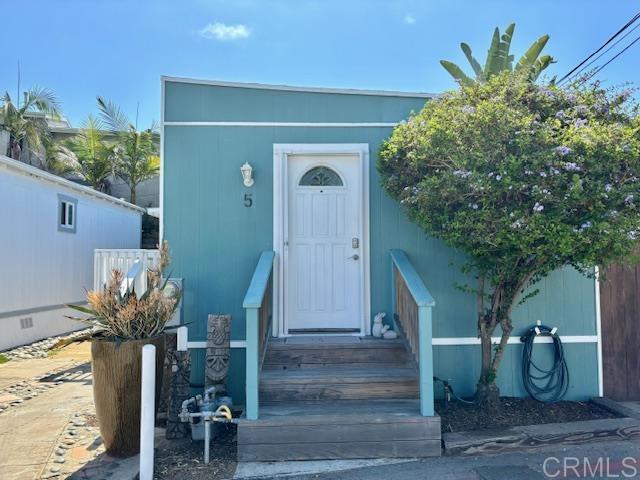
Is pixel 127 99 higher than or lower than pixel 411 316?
higher

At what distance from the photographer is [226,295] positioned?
15.4ft

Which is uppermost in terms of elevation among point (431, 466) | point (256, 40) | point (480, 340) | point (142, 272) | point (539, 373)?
point (256, 40)

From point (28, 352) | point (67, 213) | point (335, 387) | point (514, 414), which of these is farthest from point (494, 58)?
point (28, 352)

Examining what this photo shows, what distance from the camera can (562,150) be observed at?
3309mm

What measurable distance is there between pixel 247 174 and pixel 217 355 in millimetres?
1852

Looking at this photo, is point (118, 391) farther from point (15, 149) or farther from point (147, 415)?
point (15, 149)

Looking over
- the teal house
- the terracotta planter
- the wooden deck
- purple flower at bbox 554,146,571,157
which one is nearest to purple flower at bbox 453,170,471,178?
purple flower at bbox 554,146,571,157

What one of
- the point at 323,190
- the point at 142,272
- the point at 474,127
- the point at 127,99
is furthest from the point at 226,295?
the point at 127,99

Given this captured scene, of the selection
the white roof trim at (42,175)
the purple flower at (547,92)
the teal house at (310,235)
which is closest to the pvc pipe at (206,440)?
the teal house at (310,235)

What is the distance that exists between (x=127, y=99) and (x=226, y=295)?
37.4ft

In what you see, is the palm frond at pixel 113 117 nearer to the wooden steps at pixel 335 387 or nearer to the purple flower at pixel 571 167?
the wooden steps at pixel 335 387

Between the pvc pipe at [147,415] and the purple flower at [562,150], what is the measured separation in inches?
129

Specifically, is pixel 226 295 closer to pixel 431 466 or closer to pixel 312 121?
pixel 312 121

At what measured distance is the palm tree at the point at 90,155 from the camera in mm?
12867
